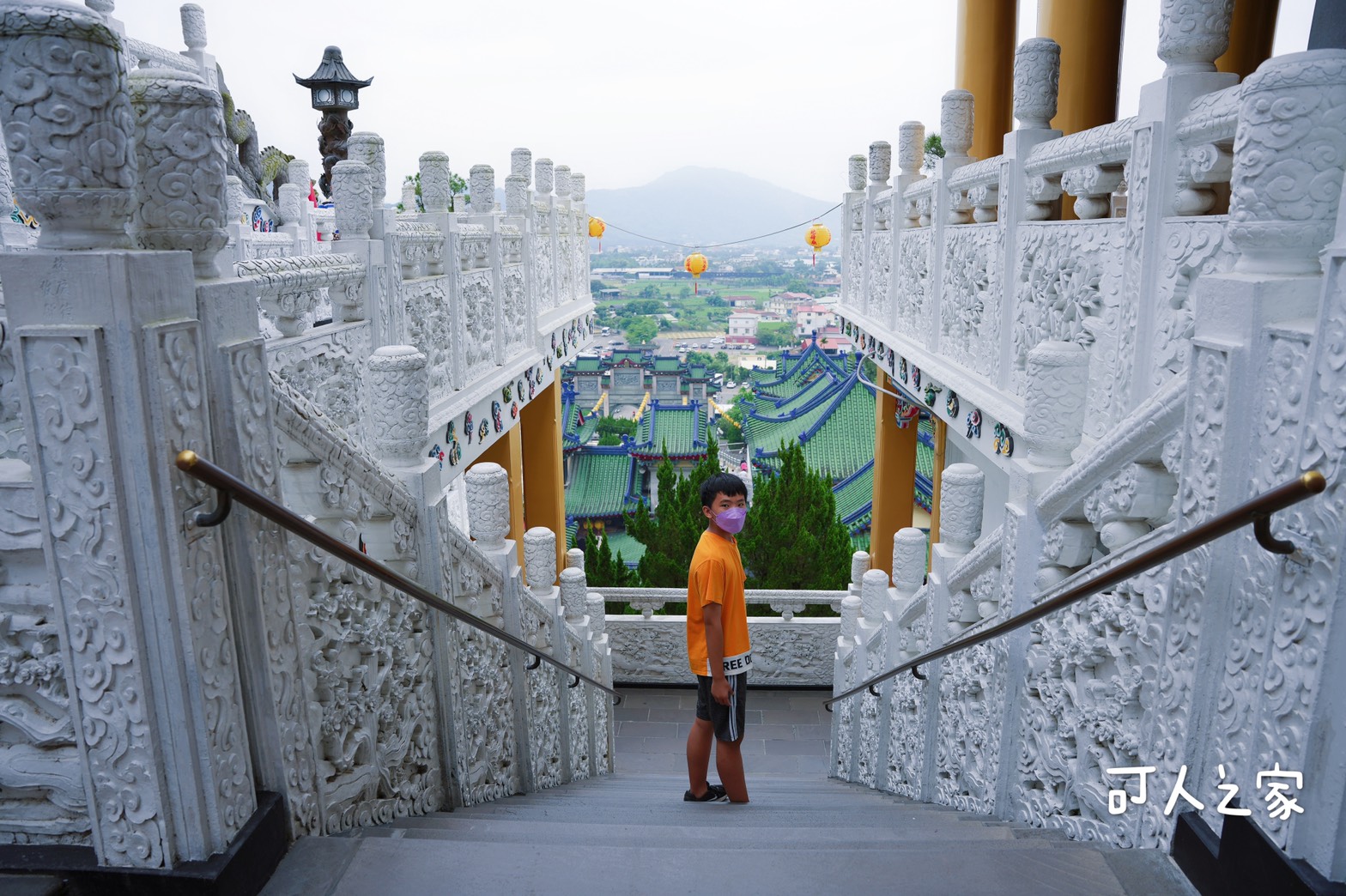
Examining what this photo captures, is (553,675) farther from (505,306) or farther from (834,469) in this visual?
(834,469)

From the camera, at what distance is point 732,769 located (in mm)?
3795

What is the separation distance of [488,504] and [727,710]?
1273mm

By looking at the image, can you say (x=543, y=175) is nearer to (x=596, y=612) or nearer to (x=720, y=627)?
(x=596, y=612)

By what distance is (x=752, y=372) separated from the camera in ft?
93.9

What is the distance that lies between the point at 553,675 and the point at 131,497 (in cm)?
342

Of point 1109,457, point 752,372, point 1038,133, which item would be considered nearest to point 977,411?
point 1038,133

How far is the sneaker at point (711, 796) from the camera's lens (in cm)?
388

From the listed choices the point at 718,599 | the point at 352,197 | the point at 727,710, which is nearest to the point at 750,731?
the point at 727,710

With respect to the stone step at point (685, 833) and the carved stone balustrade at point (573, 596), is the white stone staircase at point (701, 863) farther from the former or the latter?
the carved stone balustrade at point (573, 596)

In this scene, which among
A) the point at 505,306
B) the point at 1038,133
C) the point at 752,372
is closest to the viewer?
the point at 1038,133

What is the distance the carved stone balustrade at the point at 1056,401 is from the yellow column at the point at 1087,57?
140 inches

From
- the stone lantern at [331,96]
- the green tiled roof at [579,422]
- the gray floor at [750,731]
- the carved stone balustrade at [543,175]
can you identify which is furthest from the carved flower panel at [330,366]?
the green tiled roof at [579,422]

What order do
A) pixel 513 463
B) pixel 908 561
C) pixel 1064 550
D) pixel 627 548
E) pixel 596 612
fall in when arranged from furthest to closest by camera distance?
pixel 627 548 → pixel 513 463 → pixel 596 612 → pixel 908 561 → pixel 1064 550

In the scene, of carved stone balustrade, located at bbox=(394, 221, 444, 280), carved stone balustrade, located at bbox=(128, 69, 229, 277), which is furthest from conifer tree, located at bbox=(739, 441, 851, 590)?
carved stone balustrade, located at bbox=(128, 69, 229, 277)
